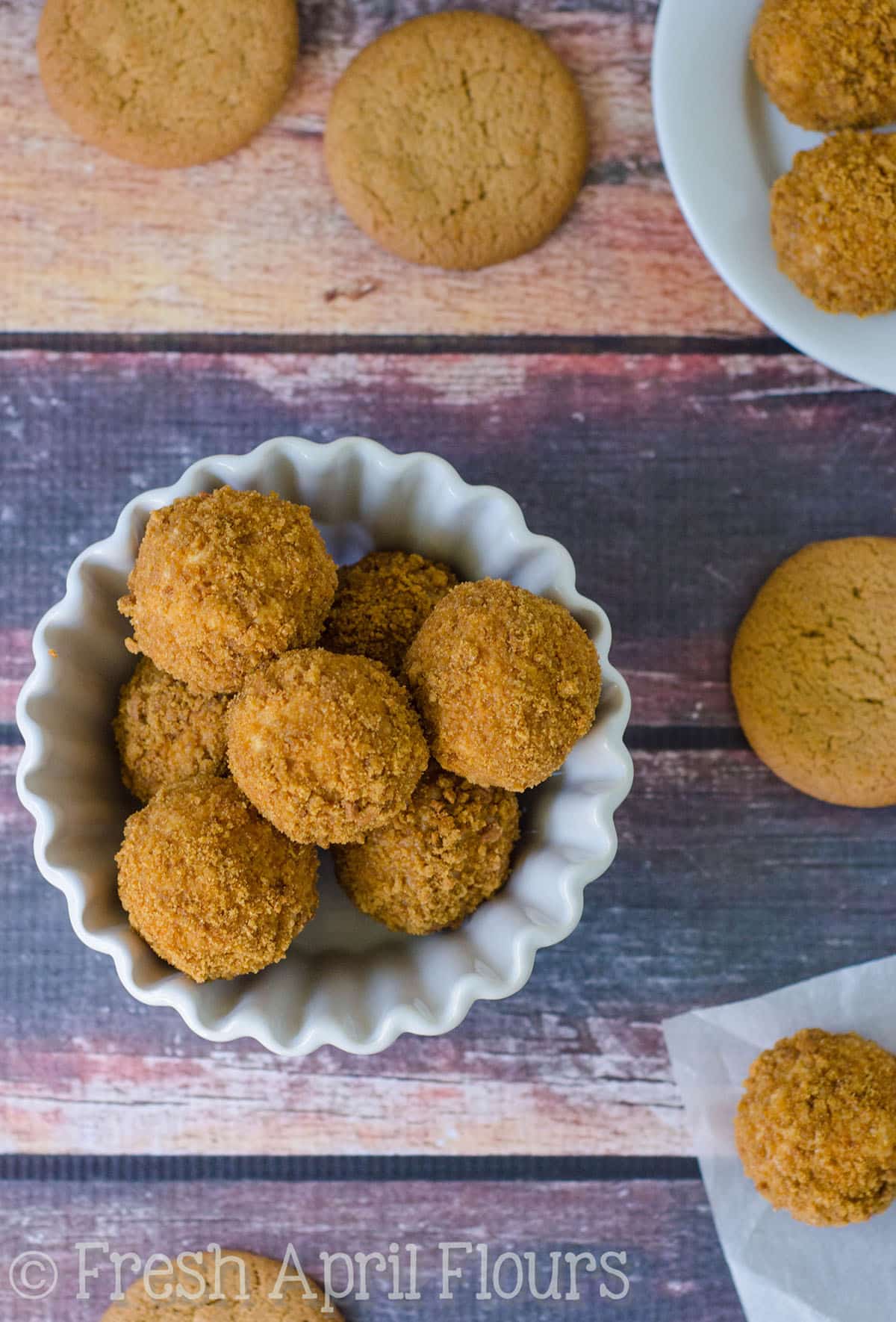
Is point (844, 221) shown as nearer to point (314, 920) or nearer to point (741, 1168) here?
point (314, 920)

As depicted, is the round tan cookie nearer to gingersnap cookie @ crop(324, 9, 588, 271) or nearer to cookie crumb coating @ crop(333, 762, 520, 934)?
cookie crumb coating @ crop(333, 762, 520, 934)

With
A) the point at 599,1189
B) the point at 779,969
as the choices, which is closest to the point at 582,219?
the point at 779,969

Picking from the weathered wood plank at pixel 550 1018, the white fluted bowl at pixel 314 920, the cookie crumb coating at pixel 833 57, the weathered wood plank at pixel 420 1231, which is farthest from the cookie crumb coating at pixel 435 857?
the cookie crumb coating at pixel 833 57

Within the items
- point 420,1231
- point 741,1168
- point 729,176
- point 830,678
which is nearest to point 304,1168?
point 420,1231

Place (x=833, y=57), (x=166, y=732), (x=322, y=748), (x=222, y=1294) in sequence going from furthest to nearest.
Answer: (x=222, y=1294) → (x=833, y=57) → (x=166, y=732) → (x=322, y=748)

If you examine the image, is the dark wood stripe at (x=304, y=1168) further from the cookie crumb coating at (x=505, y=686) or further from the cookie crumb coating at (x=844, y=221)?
the cookie crumb coating at (x=844, y=221)
